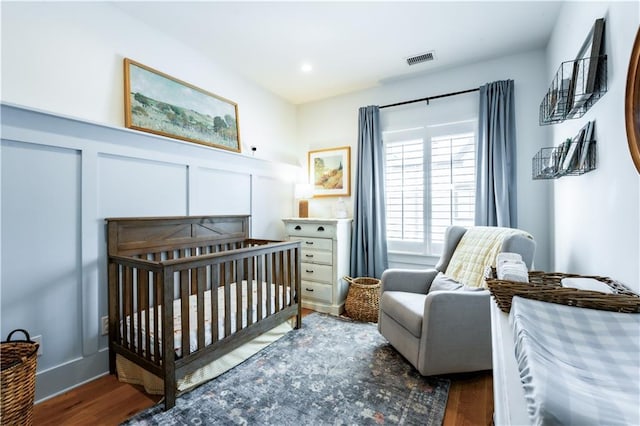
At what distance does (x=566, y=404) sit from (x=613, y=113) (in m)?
1.39

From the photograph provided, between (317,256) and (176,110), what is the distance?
6.46 feet

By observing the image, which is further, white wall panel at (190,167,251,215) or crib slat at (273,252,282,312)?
white wall panel at (190,167,251,215)

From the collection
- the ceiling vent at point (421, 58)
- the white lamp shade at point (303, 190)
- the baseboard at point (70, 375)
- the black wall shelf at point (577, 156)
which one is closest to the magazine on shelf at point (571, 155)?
the black wall shelf at point (577, 156)

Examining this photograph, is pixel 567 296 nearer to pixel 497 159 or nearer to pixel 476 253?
pixel 476 253

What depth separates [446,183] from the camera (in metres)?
3.02

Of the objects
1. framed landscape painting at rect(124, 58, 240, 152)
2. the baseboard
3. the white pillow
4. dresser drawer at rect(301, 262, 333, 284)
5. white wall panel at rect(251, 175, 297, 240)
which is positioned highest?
framed landscape painting at rect(124, 58, 240, 152)

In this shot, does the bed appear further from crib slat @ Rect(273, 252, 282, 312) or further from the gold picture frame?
crib slat @ Rect(273, 252, 282, 312)

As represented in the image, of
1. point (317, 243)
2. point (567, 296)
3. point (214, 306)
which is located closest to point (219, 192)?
point (317, 243)

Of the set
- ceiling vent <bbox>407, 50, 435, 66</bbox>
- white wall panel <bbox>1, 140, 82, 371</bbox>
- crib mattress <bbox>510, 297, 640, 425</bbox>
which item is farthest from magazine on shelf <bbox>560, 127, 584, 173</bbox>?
white wall panel <bbox>1, 140, 82, 371</bbox>

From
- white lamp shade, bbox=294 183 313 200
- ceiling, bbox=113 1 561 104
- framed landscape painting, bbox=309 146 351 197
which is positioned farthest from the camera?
white lamp shade, bbox=294 183 313 200

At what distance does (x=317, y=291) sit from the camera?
3.19 meters

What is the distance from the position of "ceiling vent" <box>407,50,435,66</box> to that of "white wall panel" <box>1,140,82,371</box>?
2.88 metres

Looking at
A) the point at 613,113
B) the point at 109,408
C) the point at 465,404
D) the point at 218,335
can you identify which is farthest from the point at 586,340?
the point at 109,408

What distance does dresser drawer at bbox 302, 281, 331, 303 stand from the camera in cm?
313
